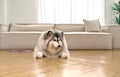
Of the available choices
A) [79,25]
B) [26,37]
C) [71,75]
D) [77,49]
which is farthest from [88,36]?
[71,75]

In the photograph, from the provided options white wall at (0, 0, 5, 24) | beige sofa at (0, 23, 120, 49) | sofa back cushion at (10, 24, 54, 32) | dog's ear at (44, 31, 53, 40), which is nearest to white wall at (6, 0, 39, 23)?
white wall at (0, 0, 5, 24)

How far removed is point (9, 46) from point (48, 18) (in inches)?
76.1

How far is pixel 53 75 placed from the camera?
1639 mm

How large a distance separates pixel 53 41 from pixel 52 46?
0.22ft

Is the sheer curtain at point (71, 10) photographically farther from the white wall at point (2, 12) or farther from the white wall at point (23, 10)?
the white wall at point (2, 12)

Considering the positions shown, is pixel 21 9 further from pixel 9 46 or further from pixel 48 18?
pixel 9 46

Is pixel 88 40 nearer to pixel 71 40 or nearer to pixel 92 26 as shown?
pixel 71 40

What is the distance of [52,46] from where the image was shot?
259 cm

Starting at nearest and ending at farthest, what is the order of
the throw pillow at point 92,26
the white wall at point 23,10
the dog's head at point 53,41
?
1. the dog's head at point 53,41
2. the throw pillow at point 92,26
3. the white wall at point 23,10

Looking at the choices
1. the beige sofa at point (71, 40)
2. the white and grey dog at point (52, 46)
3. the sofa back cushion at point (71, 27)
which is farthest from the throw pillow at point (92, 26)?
the white and grey dog at point (52, 46)

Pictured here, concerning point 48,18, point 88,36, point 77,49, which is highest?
point 48,18

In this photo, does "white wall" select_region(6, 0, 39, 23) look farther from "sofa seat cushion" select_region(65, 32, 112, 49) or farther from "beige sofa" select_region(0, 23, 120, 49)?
"sofa seat cushion" select_region(65, 32, 112, 49)

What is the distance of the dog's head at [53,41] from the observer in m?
2.56

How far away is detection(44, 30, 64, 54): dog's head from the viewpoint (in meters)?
2.56
